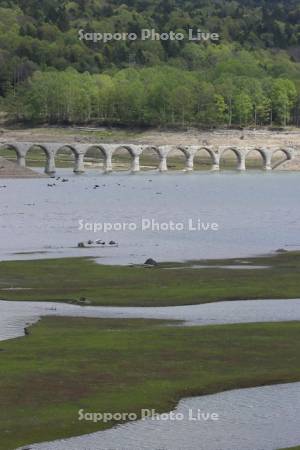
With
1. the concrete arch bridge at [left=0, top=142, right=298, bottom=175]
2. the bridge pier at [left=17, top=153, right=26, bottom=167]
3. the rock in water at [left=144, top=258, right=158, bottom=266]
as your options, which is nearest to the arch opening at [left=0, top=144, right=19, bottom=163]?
the concrete arch bridge at [left=0, top=142, right=298, bottom=175]

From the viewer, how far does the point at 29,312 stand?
5056cm

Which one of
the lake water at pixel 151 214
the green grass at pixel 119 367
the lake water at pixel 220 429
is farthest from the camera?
the lake water at pixel 151 214

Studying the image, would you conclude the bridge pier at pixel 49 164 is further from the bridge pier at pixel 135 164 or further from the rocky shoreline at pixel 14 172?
the bridge pier at pixel 135 164

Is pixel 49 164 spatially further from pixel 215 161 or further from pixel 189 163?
pixel 215 161

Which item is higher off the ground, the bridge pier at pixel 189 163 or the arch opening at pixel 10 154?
the arch opening at pixel 10 154

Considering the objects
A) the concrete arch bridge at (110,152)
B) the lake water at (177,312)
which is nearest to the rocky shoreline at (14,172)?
the concrete arch bridge at (110,152)

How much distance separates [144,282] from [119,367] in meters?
21.6

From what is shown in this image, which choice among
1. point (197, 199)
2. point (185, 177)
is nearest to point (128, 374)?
point (197, 199)

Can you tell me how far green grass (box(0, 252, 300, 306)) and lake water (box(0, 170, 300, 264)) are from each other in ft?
14.5

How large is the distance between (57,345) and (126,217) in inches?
2534

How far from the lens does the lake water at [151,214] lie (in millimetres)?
77938

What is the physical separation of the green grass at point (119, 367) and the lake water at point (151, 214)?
25.3 m

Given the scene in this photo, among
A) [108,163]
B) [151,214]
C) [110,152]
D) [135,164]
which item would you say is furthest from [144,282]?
[110,152]

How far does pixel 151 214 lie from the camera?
110 metres
